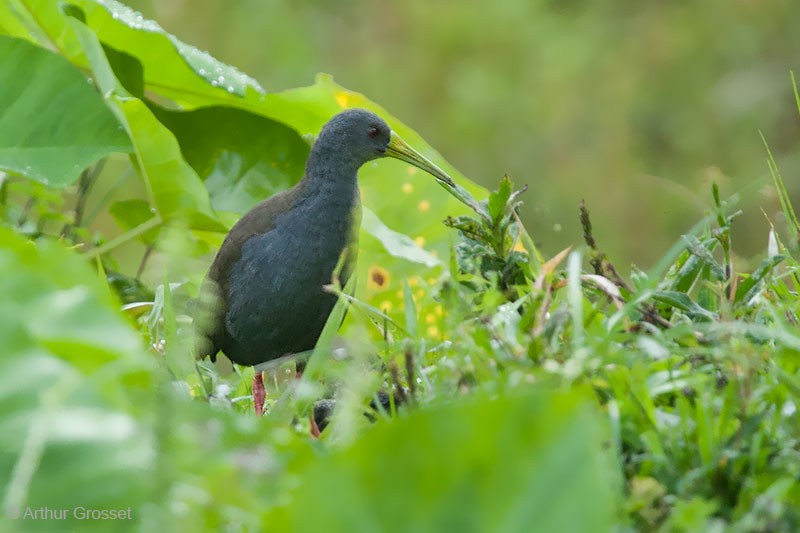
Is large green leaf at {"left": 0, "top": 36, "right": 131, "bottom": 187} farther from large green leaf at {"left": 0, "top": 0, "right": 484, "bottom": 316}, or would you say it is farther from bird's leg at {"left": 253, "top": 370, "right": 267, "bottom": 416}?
bird's leg at {"left": 253, "top": 370, "right": 267, "bottom": 416}

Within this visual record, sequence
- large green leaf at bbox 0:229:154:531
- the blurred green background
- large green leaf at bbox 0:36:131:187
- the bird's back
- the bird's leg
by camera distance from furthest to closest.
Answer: the blurred green background, the bird's back, large green leaf at bbox 0:36:131:187, the bird's leg, large green leaf at bbox 0:229:154:531

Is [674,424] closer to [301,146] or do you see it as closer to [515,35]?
[301,146]

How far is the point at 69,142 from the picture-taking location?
2.38m

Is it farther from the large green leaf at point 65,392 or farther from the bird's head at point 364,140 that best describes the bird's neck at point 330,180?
the large green leaf at point 65,392

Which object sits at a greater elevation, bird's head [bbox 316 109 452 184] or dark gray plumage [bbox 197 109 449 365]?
bird's head [bbox 316 109 452 184]

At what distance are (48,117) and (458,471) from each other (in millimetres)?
1715

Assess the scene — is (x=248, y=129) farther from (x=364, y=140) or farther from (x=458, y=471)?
(x=458, y=471)

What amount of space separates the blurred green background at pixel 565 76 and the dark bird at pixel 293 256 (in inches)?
207

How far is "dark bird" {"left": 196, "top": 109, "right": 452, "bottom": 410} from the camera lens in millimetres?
2475

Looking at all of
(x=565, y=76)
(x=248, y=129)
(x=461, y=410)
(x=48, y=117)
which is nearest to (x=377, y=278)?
(x=248, y=129)

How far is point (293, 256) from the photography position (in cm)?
248

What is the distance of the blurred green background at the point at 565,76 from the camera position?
8086 millimetres

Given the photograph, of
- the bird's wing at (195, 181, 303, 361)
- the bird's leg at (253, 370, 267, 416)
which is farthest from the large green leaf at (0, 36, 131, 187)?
the bird's leg at (253, 370, 267, 416)

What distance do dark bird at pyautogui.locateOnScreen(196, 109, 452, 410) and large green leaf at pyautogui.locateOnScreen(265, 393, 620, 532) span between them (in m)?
1.48
